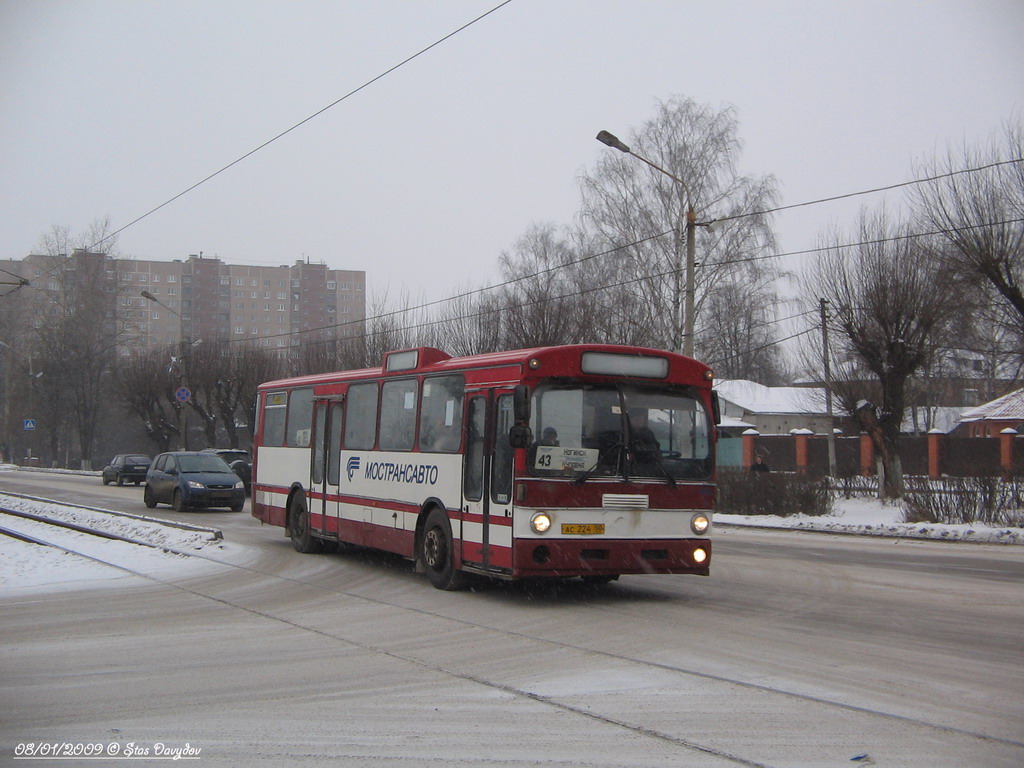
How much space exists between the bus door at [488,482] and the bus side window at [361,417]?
116 inches

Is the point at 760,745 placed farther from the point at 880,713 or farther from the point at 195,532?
the point at 195,532

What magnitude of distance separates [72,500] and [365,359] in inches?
635

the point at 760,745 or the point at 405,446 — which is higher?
the point at 405,446

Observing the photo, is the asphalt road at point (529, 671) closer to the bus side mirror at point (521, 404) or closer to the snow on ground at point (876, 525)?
the bus side mirror at point (521, 404)

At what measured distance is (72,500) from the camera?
3153 cm

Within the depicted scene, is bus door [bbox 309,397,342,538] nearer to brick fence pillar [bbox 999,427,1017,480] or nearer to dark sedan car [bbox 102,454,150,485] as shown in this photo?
brick fence pillar [bbox 999,427,1017,480]

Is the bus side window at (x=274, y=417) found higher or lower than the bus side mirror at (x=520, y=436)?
higher

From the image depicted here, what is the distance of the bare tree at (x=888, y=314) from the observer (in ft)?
88.1

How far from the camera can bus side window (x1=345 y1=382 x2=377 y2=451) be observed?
1452 centimetres

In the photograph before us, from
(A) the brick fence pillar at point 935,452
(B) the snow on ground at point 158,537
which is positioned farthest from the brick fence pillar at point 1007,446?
(B) the snow on ground at point 158,537

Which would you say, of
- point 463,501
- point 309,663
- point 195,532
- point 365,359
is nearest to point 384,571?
point 463,501

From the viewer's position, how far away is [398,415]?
1376 cm

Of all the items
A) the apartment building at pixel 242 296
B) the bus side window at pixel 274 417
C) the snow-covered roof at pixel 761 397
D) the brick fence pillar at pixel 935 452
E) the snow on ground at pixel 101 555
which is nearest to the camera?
the snow on ground at pixel 101 555

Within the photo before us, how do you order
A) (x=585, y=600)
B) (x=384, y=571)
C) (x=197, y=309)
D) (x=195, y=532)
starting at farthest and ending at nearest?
(x=197, y=309), (x=195, y=532), (x=384, y=571), (x=585, y=600)
